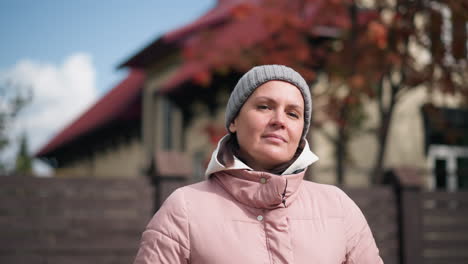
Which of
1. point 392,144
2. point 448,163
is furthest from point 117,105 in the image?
point 448,163

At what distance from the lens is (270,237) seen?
6.62 ft

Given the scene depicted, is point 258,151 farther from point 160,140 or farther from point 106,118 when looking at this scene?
point 106,118

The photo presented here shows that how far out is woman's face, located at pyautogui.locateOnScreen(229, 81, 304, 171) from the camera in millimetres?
2127

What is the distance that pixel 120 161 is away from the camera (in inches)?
817

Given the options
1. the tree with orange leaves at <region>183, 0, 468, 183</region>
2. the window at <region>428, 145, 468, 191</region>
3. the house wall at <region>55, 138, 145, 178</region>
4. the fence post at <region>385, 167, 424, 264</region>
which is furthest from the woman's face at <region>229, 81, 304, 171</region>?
the house wall at <region>55, 138, 145, 178</region>

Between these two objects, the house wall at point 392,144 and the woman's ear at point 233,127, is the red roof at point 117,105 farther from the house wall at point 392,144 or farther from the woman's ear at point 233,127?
the woman's ear at point 233,127

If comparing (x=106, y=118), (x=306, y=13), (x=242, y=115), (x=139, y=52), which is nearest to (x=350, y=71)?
(x=306, y=13)

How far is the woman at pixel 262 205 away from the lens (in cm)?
199

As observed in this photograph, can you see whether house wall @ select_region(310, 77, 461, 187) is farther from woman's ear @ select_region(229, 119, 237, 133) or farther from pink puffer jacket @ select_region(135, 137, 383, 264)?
pink puffer jacket @ select_region(135, 137, 383, 264)

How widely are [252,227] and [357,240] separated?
1.36ft

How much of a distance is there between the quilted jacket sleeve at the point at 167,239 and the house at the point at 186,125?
13.3 feet

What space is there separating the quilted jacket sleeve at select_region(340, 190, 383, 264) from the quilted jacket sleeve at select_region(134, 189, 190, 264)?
60 centimetres

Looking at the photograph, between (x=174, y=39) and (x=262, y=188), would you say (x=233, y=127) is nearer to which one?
(x=262, y=188)

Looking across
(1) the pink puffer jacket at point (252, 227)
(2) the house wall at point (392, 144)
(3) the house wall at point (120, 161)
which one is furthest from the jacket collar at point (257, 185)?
(3) the house wall at point (120, 161)
